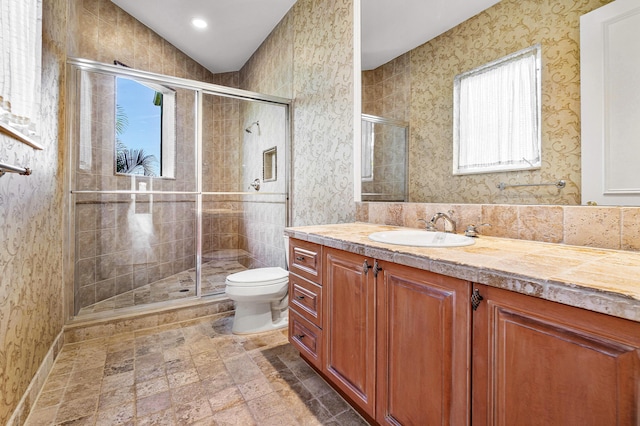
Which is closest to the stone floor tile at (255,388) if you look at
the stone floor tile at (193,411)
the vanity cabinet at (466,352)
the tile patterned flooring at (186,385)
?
the tile patterned flooring at (186,385)

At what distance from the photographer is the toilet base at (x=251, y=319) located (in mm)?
2215

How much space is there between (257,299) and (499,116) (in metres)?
1.85

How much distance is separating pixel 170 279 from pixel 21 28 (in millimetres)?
2526

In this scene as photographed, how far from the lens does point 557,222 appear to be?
1133 millimetres

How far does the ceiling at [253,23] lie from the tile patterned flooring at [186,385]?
2.00 meters

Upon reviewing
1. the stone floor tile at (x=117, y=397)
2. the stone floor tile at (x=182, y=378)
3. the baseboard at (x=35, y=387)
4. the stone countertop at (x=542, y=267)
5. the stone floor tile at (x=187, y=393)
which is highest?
the stone countertop at (x=542, y=267)

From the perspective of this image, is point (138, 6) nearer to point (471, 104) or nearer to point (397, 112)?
point (397, 112)

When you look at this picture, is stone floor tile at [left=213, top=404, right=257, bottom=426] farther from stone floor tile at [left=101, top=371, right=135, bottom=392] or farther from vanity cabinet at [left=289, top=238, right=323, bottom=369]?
stone floor tile at [left=101, top=371, right=135, bottom=392]

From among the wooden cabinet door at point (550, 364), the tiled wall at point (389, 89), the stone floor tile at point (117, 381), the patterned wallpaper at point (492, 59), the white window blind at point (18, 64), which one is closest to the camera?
the wooden cabinet door at point (550, 364)

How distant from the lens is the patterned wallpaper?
1119 millimetres

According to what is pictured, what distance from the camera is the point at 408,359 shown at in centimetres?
101

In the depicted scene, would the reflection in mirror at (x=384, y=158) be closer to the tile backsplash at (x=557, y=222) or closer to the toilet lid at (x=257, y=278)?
the tile backsplash at (x=557, y=222)

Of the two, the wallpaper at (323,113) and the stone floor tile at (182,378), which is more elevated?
the wallpaper at (323,113)

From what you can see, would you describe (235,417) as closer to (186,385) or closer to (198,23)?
(186,385)
